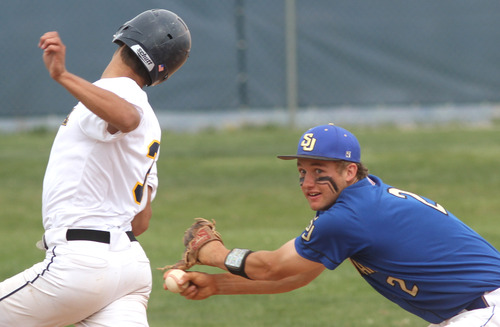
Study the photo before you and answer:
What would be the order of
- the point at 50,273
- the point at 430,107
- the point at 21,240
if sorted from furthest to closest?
the point at 430,107
the point at 21,240
the point at 50,273

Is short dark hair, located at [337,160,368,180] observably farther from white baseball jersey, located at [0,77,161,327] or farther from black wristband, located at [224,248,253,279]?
white baseball jersey, located at [0,77,161,327]

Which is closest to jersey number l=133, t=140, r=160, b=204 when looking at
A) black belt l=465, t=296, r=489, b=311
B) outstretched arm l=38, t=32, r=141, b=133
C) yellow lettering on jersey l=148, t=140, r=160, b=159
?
yellow lettering on jersey l=148, t=140, r=160, b=159

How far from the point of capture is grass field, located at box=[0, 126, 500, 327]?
7.30 metres

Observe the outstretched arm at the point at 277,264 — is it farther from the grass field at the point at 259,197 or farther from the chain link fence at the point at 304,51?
the chain link fence at the point at 304,51

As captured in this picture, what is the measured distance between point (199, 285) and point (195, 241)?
0.27 metres

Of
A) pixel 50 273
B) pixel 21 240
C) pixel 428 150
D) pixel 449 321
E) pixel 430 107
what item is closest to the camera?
pixel 50 273

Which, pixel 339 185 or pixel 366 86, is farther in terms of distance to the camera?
pixel 366 86

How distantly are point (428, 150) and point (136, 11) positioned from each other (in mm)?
5275

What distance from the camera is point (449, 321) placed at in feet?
14.8

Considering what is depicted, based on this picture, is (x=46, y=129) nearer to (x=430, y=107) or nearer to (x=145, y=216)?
(x=430, y=107)

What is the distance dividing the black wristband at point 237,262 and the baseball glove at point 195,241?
0.75 ft

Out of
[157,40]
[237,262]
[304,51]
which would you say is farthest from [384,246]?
[304,51]

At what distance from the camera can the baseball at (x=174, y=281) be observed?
465 cm

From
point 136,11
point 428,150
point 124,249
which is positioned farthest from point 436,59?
point 124,249
